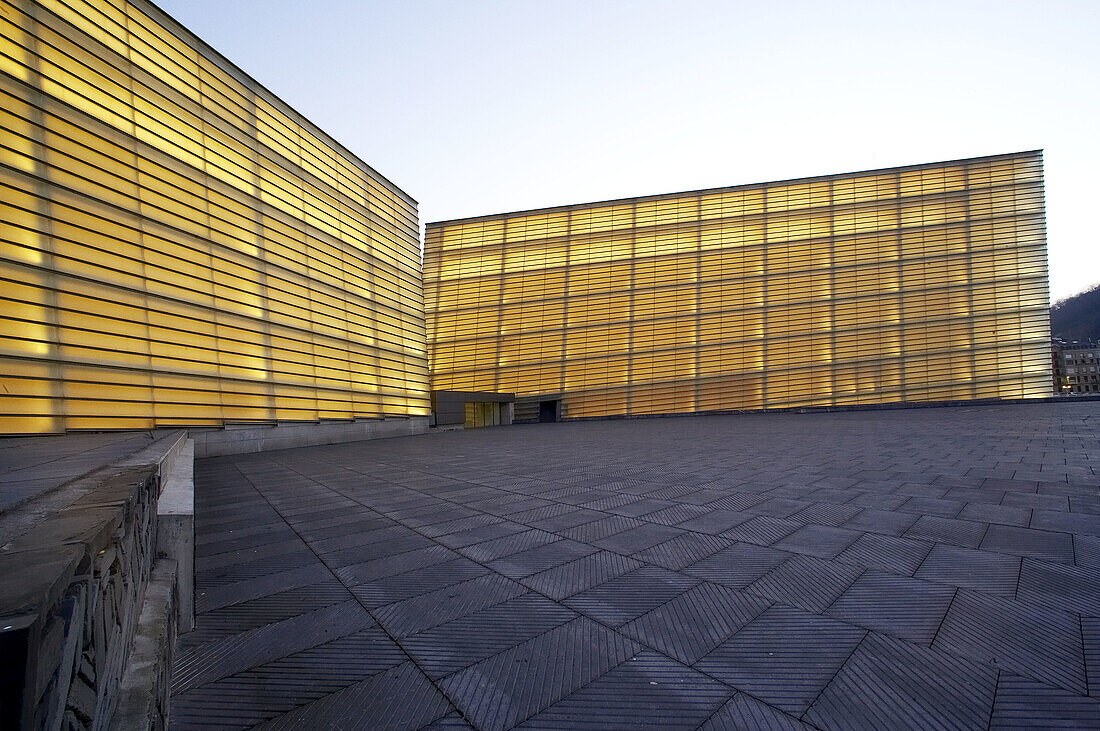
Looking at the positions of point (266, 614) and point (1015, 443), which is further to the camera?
point (1015, 443)

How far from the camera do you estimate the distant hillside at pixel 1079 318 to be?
15712 centimetres

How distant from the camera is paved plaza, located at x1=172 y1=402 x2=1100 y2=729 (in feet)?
9.41

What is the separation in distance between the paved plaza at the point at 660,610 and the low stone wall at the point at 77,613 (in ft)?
2.58

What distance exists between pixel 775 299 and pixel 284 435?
38373mm

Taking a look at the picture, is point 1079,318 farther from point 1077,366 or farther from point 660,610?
point 660,610

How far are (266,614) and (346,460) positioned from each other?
12.7m

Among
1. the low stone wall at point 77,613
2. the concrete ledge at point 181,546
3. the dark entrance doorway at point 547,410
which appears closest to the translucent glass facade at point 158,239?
the concrete ledge at point 181,546

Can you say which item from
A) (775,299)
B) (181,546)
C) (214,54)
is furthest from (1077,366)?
(181,546)

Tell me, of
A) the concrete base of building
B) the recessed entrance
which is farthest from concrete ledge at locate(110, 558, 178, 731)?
the recessed entrance

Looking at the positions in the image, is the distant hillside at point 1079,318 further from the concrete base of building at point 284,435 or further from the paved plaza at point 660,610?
the paved plaza at point 660,610

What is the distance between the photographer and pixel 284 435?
21766mm

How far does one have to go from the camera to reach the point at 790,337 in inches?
1751

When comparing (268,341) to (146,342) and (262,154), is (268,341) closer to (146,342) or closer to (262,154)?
(146,342)

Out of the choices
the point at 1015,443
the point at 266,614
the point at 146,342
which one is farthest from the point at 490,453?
the point at 1015,443
